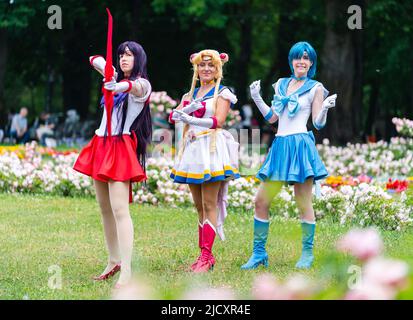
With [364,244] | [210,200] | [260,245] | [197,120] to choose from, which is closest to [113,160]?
[197,120]

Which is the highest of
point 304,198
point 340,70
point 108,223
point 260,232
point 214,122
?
point 340,70

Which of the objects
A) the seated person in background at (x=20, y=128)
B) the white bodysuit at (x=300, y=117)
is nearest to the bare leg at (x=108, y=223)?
the white bodysuit at (x=300, y=117)

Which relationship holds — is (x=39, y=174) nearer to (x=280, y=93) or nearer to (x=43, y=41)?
(x=280, y=93)

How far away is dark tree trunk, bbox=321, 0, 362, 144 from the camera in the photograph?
2102cm

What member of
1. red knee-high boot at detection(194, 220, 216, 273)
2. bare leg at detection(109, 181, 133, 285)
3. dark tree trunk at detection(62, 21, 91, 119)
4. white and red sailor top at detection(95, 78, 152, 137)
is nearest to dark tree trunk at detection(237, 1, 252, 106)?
dark tree trunk at detection(62, 21, 91, 119)

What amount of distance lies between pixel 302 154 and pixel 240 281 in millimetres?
1180

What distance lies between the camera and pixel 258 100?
7434mm

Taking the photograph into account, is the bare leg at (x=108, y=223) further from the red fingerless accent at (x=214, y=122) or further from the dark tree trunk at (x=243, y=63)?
the dark tree trunk at (x=243, y=63)

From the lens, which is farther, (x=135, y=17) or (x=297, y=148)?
(x=135, y=17)

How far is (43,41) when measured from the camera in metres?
31.4

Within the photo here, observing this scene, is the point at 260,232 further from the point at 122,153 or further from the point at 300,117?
the point at 122,153

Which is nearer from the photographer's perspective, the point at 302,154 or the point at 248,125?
the point at 302,154

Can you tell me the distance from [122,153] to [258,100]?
4.35ft

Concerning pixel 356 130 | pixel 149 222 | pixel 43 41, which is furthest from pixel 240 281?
pixel 43 41
